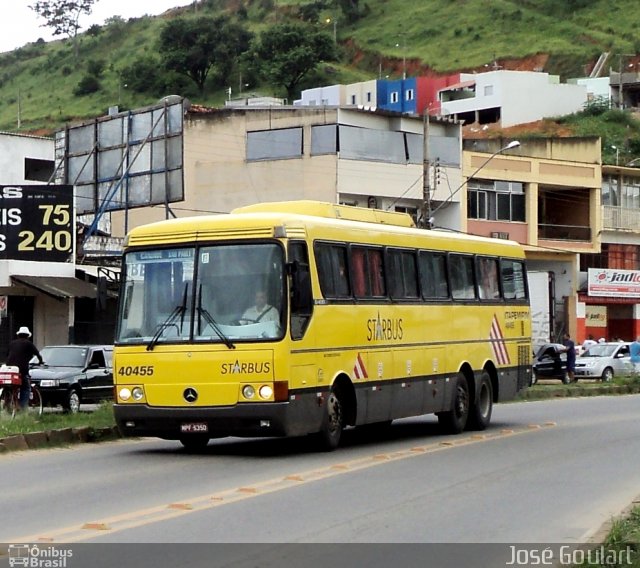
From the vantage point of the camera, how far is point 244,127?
2233 inches

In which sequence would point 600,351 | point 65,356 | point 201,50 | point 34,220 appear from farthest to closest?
point 201,50
point 600,351
point 34,220
point 65,356

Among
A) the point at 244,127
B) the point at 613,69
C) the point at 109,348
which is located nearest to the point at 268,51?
the point at 613,69

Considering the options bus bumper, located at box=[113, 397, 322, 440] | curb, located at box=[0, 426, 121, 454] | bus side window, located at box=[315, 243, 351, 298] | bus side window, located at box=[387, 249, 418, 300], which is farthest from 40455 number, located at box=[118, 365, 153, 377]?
bus side window, located at box=[387, 249, 418, 300]

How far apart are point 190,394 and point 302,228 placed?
2.58m

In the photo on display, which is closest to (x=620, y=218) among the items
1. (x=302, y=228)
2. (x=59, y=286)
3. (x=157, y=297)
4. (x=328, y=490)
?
(x=59, y=286)

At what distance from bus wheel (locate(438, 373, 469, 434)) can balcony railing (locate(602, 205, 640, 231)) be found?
4400 cm

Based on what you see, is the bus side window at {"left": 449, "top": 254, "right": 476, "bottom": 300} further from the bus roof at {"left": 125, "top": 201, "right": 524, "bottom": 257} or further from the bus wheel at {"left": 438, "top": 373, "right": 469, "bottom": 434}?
the bus wheel at {"left": 438, "top": 373, "right": 469, "bottom": 434}

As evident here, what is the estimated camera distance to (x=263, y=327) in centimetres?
1595

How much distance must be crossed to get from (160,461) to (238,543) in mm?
6223

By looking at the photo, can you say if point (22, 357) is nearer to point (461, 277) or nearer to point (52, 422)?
point (52, 422)

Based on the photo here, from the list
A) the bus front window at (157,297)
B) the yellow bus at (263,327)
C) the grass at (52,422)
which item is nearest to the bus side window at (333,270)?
the yellow bus at (263,327)

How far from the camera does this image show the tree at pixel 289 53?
116 metres

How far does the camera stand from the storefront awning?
40.8m

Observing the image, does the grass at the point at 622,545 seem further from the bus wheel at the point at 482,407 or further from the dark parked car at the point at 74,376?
the dark parked car at the point at 74,376
